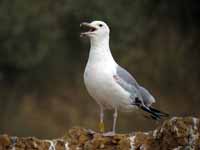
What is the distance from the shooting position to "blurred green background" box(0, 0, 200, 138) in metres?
17.6

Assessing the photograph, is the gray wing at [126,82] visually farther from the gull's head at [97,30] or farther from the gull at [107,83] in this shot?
the gull's head at [97,30]

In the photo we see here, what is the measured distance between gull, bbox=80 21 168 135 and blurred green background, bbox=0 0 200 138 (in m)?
8.19

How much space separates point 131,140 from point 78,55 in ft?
37.5

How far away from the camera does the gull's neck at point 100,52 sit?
28.0 ft

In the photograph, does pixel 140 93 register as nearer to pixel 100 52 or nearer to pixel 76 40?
pixel 100 52

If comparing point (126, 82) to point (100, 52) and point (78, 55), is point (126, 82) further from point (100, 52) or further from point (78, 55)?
point (78, 55)

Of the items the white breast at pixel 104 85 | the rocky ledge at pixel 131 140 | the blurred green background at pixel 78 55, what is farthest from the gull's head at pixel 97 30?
the blurred green background at pixel 78 55

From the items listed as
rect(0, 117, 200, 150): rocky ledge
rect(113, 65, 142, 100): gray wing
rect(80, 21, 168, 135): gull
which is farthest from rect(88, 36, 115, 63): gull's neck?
rect(0, 117, 200, 150): rocky ledge

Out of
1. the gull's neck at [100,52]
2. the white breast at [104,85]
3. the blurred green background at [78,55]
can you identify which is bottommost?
the white breast at [104,85]

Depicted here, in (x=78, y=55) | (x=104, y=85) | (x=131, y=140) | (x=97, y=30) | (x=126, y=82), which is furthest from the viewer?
(x=78, y=55)

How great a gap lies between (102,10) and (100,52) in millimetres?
9266

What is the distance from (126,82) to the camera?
28.2 feet

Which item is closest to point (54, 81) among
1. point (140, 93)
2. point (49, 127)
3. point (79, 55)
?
point (79, 55)

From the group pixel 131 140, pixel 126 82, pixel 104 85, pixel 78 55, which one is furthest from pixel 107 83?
pixel 78 55
